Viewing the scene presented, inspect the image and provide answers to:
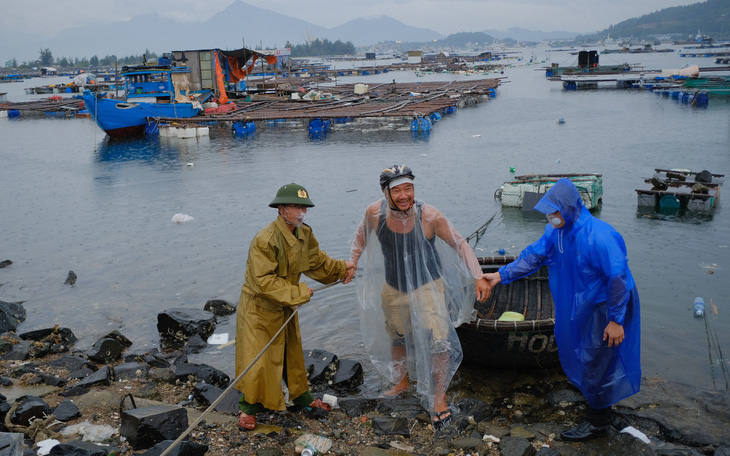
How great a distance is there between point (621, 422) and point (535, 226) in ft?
25.1

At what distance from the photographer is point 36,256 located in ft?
38.7

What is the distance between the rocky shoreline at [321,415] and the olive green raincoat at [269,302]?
0.43 meters

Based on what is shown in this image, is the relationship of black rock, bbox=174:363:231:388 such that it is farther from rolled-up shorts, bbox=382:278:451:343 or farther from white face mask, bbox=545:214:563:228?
white face mask, bbox=545:214:563:228

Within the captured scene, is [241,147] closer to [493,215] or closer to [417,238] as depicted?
[493,215]

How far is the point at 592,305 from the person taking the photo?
4.57 metres

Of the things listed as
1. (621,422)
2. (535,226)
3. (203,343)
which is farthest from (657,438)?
Result: (535,226)

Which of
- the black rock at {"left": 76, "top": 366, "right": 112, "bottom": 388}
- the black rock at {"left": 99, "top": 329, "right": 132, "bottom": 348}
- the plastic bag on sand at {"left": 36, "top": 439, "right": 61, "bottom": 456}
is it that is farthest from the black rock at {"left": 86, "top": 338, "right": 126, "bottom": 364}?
the plastic bag on sand at {"left": 36, "top": 439, "right": 61, "bottom": 456}

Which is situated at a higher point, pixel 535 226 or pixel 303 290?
pixel 303 290

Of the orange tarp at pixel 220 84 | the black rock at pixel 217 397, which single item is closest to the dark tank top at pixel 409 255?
the black rock at pixel 217 397

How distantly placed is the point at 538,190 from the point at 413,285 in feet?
28.6

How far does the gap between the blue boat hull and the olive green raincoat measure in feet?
91.9

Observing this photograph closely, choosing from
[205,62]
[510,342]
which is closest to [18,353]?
[510,342]

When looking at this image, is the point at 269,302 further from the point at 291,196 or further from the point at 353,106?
the point at 353,106

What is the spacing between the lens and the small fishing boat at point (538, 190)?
12.9 meters
